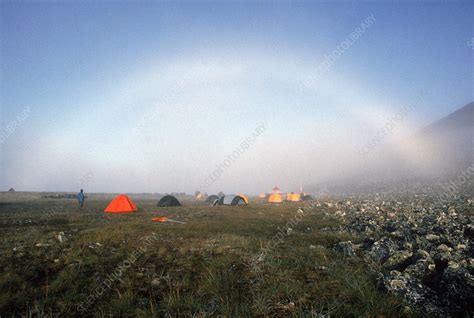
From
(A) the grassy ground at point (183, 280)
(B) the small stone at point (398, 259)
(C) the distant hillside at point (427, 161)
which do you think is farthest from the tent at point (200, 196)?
(B) the small stone at point (398, 259)

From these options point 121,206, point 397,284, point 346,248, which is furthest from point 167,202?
point 397,284

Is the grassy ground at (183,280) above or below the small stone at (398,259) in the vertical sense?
below

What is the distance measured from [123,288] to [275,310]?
3.34 m

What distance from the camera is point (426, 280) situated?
4828 millimetres

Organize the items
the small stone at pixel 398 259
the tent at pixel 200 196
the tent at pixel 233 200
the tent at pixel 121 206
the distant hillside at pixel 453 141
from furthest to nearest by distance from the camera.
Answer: the tent at pixel 200 196 → the distant hillside at pixel 453 141 → the tent at pixel 233 200 → the tent at pixel 121 206 → the small stone at pixel 398 259

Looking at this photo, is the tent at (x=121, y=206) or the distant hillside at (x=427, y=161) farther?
the distant hillside at (x=427, y=161)

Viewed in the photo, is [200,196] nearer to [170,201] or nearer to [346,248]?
[170,201]

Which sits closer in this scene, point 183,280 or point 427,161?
point 183,280

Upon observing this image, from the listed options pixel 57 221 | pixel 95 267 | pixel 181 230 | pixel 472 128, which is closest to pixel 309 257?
pixel 95 267

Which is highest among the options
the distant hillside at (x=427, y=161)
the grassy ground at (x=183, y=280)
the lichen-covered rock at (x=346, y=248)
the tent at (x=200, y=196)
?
the distant hillside at (x=427, y=161)

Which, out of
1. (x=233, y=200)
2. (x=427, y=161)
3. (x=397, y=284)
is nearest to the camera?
(x=397, y=284)

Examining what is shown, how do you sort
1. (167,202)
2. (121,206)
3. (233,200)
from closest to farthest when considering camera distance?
(121,206)
(167,202)
(233,200)

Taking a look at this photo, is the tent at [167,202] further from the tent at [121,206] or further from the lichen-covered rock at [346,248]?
the lichen-covered rock at [346,248]

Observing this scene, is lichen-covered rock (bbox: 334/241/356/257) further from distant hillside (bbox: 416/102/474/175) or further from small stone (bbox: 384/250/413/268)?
distant hillside (bbox: 416/102/474/175)
